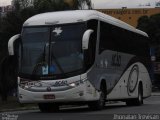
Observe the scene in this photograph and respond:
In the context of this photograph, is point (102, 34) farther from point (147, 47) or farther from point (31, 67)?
point (147, 47)

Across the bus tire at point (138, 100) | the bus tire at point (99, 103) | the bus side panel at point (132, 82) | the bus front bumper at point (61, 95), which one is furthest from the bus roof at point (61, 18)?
the bus tire at point (138, 100)

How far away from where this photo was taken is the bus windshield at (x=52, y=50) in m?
21.0

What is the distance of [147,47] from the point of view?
3266 cm

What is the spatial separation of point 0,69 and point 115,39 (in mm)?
13923

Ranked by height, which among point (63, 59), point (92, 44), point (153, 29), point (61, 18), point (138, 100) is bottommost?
point (153, 29)

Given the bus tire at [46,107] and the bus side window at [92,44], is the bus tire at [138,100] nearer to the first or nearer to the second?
the bus tire at [46,107]

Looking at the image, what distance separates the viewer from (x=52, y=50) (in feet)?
69.5

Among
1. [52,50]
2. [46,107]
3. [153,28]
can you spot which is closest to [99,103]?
[46,107]

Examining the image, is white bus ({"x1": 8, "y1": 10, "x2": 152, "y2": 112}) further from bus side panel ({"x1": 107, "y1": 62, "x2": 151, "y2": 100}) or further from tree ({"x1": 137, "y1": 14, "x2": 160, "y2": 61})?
tree ({"x1": 137, "y1": 14, "x2": 160, "y2": 61})

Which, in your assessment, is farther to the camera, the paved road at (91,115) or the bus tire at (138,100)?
the bus tire at (138,100)

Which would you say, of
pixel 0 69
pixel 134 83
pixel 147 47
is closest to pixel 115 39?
pixel 134 83

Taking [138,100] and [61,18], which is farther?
[138,100]

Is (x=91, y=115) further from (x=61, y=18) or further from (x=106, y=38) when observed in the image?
(x=106, y=38)

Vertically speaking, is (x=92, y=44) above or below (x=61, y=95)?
above
